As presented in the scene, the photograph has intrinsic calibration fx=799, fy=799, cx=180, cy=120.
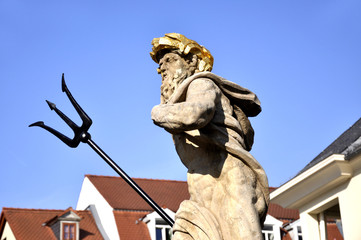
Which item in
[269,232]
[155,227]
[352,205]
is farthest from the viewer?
[269,232]

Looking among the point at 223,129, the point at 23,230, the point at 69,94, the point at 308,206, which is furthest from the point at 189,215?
the point at 23,230

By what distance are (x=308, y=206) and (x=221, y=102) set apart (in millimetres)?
19678

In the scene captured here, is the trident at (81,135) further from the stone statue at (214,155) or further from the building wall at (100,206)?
the building wall at (100,206)

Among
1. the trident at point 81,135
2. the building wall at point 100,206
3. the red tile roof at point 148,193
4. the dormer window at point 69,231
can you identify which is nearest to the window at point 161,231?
the red tile roof at point 148,193

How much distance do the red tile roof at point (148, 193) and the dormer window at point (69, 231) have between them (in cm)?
221

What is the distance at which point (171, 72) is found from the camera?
6559 millimetres

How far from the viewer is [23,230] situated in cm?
3931

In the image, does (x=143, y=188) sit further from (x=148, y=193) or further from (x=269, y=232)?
(x=269, y=232)

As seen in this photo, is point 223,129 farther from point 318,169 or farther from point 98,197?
point 98,197

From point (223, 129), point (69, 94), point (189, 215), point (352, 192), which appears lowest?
point (189, 215)

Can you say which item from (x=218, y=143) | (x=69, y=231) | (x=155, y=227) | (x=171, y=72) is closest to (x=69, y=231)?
(x=69, y=231)

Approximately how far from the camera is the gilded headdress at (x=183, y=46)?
257 inches

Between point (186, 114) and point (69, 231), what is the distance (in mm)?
34672

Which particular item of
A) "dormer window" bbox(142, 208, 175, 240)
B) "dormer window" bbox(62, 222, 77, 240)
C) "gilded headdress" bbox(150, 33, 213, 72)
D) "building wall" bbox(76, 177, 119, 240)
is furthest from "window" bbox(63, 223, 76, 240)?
"gilded headdress" bbox(150, 33, 213, 72)
